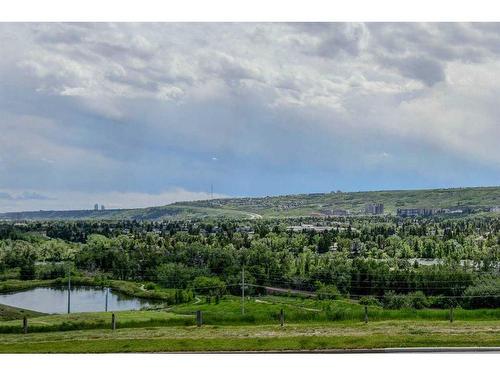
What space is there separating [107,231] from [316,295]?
9755 mm

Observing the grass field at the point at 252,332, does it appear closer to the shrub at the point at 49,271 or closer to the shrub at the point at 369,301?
the shrub at the point at 49,271

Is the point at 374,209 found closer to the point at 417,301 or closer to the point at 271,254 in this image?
the point at 271,254

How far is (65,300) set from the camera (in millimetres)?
20141

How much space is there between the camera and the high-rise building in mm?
28169

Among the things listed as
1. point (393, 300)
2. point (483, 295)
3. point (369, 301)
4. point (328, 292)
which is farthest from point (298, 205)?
point (483, 295)

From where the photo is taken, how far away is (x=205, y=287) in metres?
19.5

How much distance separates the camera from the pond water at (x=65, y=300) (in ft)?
62.7

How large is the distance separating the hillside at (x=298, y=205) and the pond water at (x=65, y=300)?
115 inches

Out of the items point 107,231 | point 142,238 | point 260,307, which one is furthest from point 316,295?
point 107,231

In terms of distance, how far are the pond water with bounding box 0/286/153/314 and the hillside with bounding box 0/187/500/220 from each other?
115 inches

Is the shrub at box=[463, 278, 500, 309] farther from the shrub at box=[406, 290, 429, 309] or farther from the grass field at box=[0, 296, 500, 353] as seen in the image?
the grass field at box=[0, 296, 500, 353]

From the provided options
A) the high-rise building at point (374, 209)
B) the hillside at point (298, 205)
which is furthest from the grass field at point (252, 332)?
the high-rise building at point (374, 209)

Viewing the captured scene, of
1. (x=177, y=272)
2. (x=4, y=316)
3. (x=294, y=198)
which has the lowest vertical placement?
(x=4, y=316)
